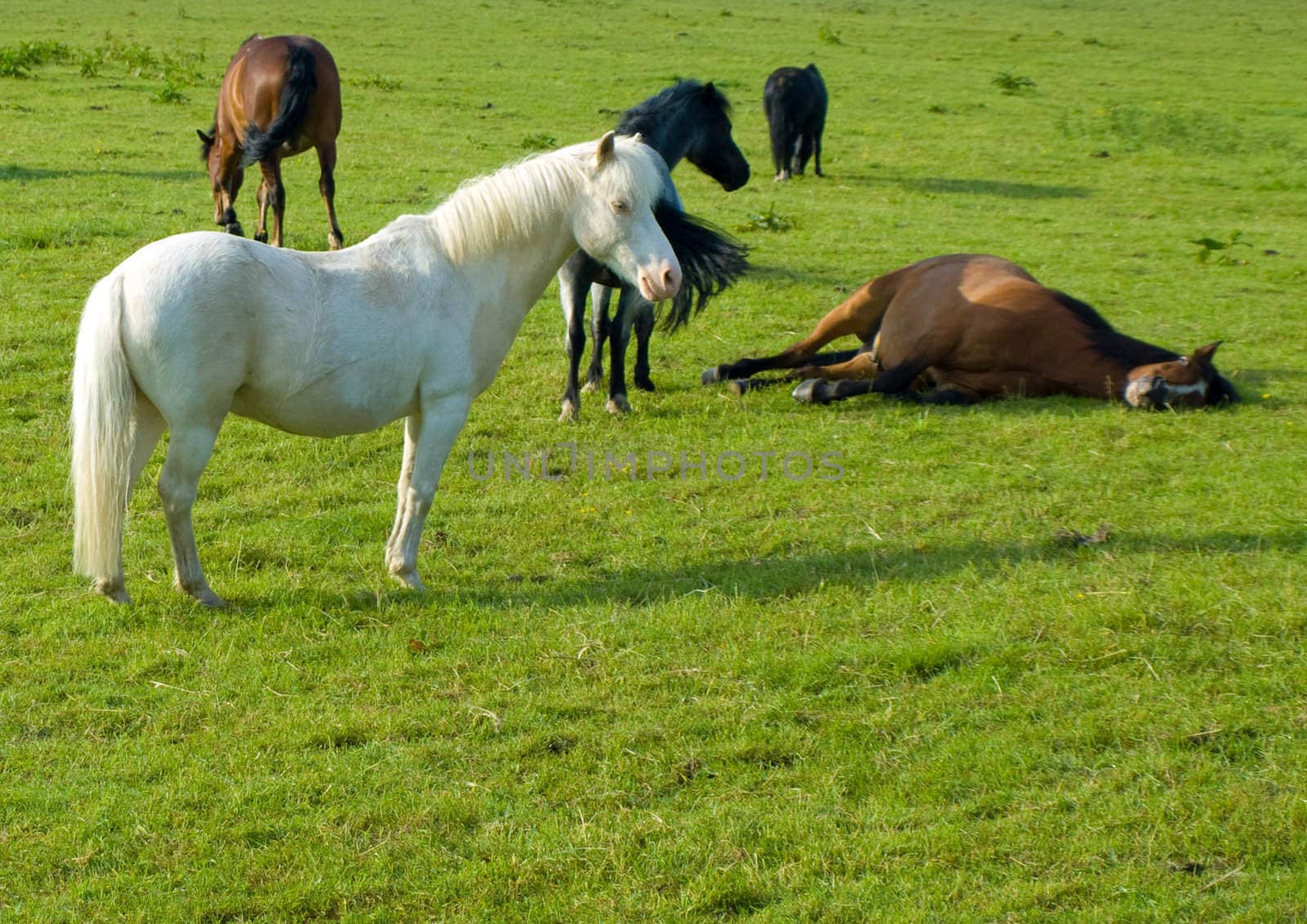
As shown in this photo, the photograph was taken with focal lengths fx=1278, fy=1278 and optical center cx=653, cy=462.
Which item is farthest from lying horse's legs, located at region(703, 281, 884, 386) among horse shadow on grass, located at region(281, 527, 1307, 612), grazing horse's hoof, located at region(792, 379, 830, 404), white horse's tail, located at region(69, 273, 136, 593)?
white horse's tail, located at region(69, 273, 136, 593)

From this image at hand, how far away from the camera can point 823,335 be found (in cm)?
864

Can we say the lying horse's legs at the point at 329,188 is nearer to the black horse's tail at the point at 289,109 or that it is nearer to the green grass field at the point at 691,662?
the black horse's tail at the point at 289,109

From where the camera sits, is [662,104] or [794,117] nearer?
[662,104]

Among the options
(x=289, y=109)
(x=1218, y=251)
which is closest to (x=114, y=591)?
(x=289, y=109)

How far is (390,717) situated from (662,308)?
552cm

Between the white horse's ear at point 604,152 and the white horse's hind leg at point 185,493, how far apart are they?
184 cm

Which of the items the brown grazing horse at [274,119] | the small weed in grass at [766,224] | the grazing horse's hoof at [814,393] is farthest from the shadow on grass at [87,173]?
the grazing horse's hoof at [814,393]

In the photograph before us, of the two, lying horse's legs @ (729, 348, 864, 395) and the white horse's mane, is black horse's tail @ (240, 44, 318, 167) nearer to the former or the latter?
lying horse's legs @ (729, 348, 864, 395)

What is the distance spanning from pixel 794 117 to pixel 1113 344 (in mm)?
9840

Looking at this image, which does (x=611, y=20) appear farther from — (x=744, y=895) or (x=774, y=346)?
(x=744, y=895)

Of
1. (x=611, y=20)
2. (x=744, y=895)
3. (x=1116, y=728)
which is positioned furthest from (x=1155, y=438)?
(x=611, y=20)

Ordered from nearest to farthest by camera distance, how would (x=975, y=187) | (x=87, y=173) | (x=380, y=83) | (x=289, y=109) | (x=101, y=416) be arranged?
1. (x=101, y=416)
2. (x=289, y=109)
3. (x=87, y=173)
4. (x=975, y=187)
5. (x=380, y=83)

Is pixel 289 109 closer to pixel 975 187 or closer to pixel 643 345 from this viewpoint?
pixel 643 345

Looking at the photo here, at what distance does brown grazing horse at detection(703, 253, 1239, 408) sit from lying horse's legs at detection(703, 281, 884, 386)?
0.16m
